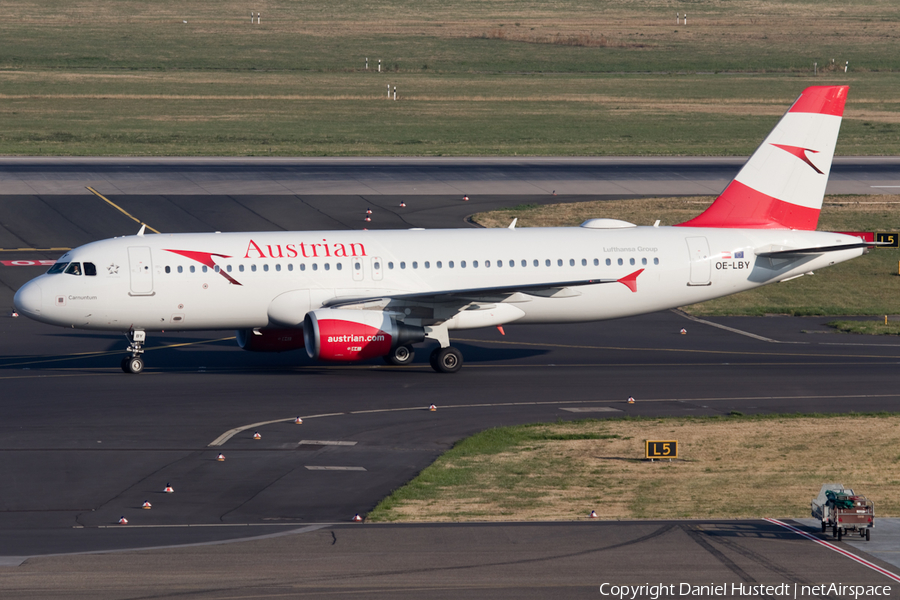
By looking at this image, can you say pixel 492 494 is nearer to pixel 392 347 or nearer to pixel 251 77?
pixel 392 347

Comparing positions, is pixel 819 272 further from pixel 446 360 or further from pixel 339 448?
pixel 339 448

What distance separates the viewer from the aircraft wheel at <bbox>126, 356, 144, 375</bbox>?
3753 centimetres

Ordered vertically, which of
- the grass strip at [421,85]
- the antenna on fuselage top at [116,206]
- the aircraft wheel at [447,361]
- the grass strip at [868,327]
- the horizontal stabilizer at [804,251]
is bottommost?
the aircraft wheel at [447,361]

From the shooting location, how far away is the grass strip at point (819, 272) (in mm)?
50031

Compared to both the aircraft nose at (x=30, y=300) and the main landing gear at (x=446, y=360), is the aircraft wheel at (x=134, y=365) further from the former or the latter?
the main landing gear at (x=446, y=360)

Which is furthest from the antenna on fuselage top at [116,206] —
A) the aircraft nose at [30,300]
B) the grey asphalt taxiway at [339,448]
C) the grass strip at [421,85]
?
the aircraft nose at [30,300]

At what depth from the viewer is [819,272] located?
184 feet

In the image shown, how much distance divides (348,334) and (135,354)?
738cm

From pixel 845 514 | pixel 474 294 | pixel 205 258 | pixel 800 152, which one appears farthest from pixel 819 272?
pixel 845 514

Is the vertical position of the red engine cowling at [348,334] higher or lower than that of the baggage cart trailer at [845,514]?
higher

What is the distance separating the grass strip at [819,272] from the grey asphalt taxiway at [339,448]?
97.0 inches

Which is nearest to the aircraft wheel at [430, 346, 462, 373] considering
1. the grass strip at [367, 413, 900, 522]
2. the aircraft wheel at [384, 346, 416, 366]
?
the aircraft wheel at [384, 346, 416, 366]

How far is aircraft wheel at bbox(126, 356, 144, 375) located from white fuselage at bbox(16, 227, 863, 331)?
1048 mm

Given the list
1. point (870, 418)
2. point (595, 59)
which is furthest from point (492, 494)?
point (595, 59)
